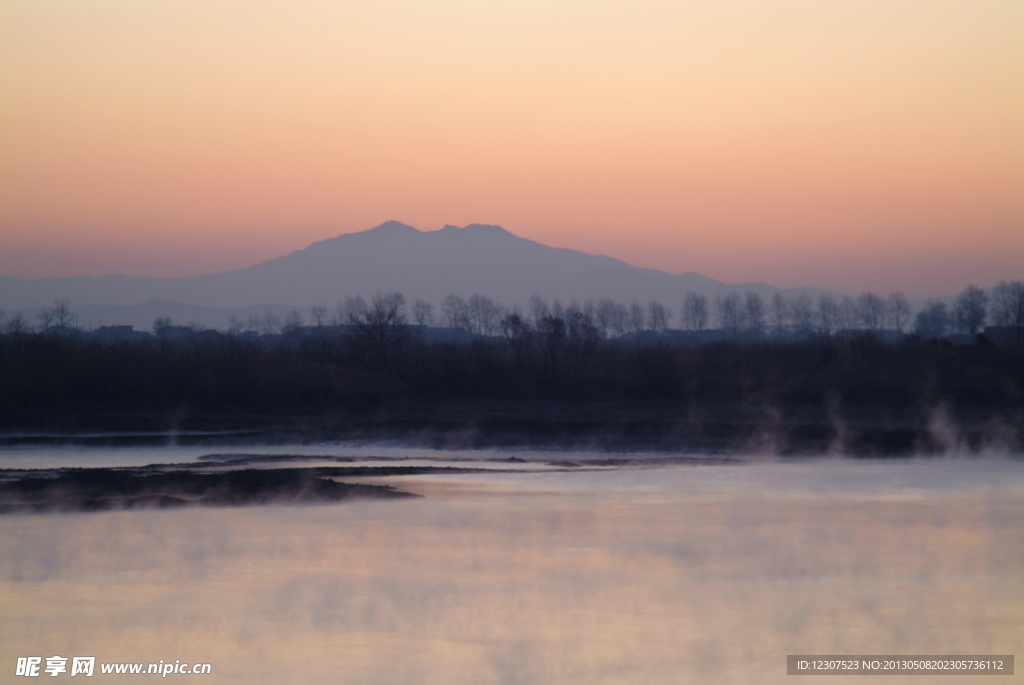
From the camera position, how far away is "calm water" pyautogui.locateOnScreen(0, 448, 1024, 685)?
312 inches

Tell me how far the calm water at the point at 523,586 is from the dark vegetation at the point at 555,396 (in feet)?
33.8

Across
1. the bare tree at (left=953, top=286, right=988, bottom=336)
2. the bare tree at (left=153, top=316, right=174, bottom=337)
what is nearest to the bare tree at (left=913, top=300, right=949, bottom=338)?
the bare tree at (left=953, top=286, right=988, bottom=336)

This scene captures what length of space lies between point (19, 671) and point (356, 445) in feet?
60.2

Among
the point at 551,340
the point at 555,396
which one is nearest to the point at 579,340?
the point at 551,340

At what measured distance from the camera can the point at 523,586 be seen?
9906 millimetres

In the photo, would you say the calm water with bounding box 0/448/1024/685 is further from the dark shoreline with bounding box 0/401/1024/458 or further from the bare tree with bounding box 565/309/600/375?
the bare tree with bounding box 565/309/600/375

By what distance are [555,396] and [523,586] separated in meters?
28.9

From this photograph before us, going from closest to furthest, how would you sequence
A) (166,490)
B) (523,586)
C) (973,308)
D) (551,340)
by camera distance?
(523,586), (166,490), (551,340), (973,308)

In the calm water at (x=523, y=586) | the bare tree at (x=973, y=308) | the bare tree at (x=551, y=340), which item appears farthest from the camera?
the bare tree at (x=973, y=308)

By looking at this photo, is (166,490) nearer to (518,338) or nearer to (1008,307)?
(518,338)

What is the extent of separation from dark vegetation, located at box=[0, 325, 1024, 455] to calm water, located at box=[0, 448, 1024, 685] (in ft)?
33.8

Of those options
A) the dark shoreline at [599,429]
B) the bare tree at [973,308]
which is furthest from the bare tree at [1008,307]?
the dark shoreline at [599,429]

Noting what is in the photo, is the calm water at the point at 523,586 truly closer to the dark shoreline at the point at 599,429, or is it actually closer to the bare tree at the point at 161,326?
the dark shoreline at the point at 599,429

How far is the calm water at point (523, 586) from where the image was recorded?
7926 millimetres
